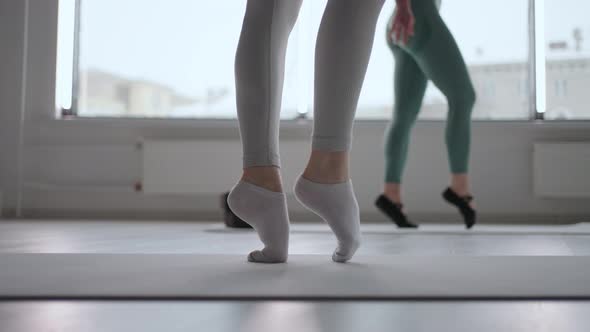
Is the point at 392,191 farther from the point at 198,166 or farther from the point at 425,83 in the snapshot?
the point at 198,166

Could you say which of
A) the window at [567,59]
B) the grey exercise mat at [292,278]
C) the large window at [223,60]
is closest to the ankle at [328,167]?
the grey exercise mat at [292,278]

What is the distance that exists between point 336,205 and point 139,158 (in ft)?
9.54

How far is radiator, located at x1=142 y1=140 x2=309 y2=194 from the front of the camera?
3744 mm

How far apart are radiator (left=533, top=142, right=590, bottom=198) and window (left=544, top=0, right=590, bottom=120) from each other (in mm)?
354

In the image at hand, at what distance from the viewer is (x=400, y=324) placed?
67 cm

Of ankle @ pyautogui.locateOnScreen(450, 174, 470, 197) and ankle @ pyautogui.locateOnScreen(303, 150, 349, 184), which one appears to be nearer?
ankle @ pyautogui.locateOnScreen(303, 150, 349, 184)

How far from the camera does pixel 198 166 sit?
3.75m

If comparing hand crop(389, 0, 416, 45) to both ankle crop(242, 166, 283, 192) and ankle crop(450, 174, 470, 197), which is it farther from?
ankle crop(242, 166, 283, 192)

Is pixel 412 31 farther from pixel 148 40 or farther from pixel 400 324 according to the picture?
pixel 148 40

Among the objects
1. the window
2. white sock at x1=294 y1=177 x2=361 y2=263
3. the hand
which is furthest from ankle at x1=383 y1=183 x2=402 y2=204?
the window

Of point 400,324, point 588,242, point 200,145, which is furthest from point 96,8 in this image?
point 400,324

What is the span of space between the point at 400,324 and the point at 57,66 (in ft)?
12.3

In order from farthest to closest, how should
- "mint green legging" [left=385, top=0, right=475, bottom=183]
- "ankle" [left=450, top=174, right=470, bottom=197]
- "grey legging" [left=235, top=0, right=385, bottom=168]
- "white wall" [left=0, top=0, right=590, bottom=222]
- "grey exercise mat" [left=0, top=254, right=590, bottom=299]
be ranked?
"white wall" [left=0, top=0, right=590, bottom=222] → "ankle" [left=450, top=174, right=470, bottom=197] → "mint green legging" [left=385, top=0, right=475, bottom=183] → "grey legging" [left=235, top=0, right=385, bottom=168] → "grey exercise mat" [left=0, top=254, right=590, bottom=299]

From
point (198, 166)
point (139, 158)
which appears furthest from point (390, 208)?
point (139, 158)
